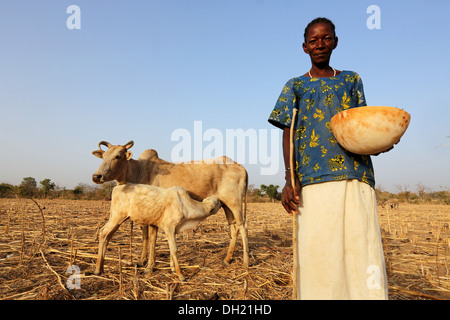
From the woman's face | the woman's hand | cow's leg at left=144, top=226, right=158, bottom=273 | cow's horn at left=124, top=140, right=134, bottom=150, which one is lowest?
cow's leg at left=144, top=226, right=158, bottom=273

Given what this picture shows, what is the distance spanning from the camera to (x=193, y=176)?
5.76 metres

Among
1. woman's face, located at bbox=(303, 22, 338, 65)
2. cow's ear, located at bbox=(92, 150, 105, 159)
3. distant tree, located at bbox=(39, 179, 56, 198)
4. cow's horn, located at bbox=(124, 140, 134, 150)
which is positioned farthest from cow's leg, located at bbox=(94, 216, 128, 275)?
distant tree, located at bbox=(39, 179, 56, 198)

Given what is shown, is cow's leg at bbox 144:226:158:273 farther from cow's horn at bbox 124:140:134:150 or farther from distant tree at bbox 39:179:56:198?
distant tree at bbox 39:179:56:198

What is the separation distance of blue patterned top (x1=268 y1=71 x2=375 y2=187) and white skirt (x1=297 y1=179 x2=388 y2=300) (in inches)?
4.2

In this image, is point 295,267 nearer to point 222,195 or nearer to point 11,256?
point 222,195

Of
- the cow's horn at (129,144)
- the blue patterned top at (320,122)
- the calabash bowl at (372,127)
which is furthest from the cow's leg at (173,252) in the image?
the calabash bowl at (372,127)

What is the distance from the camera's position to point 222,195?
5.93 m

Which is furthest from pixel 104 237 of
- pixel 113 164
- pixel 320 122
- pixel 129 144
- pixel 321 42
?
pixel 321 42

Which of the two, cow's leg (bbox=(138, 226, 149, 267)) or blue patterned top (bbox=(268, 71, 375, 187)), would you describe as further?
cow's leg (bbox=(138, 226, 149, 267))

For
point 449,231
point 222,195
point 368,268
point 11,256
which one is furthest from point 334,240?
point 449,231

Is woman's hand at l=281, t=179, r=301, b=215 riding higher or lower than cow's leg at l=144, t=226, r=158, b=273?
higher

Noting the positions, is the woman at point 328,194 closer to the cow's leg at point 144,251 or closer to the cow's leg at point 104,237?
the cow's leg at point 104,237

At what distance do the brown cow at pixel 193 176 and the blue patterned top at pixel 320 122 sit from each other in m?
3.27

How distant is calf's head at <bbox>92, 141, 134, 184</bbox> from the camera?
4805mm
